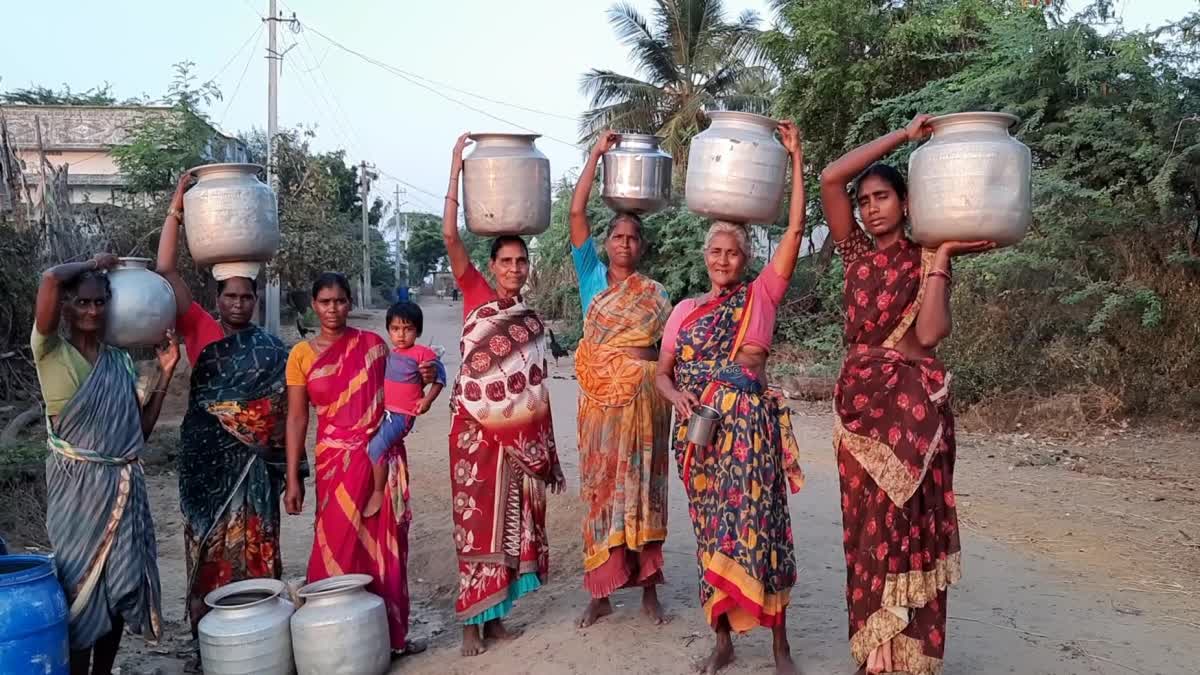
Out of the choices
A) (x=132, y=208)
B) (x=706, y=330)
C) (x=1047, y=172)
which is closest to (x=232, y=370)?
(x=706, y=330)

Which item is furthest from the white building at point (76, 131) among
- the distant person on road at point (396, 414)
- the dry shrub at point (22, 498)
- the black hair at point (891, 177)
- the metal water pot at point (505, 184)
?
the black hair at point (891, 177)

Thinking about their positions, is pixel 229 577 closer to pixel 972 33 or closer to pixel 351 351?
pixel 351 351

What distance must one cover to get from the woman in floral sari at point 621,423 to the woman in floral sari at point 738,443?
337 millimetres

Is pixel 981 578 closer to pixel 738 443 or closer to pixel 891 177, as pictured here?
pixel 738 443

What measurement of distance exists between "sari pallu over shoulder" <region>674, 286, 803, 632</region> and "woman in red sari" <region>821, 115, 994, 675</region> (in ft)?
0.86

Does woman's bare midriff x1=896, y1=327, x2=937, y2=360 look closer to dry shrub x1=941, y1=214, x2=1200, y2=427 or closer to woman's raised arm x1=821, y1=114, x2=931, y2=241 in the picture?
woman's raised arm x1=821, y1=114, x2=931, y2=241

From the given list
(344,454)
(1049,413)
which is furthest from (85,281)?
(1049,413)

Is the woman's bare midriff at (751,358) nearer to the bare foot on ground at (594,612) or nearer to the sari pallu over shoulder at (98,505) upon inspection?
the bare foot on ground at (594,612)

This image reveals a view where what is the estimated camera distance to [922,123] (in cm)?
296

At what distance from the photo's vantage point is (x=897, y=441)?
2.91 m

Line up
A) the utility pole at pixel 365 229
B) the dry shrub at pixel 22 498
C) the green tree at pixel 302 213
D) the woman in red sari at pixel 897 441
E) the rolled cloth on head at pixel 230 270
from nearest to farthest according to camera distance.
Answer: the woman in red sari at pixel 897 441 → the rolled cloth on head at pixel 230 270 → the dry shrub at pixel 22 498 → the green tree at pixel 302 213 → the utility pole at pixel 365 229

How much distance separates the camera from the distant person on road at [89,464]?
124 inches

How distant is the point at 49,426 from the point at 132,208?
33.0 ft

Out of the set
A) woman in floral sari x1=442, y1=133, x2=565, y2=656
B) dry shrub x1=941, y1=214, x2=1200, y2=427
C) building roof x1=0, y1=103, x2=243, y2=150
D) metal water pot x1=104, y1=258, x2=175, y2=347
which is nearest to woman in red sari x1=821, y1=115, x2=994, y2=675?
woman in floral sari x1=442, y1=133, x2=565, y2=656
